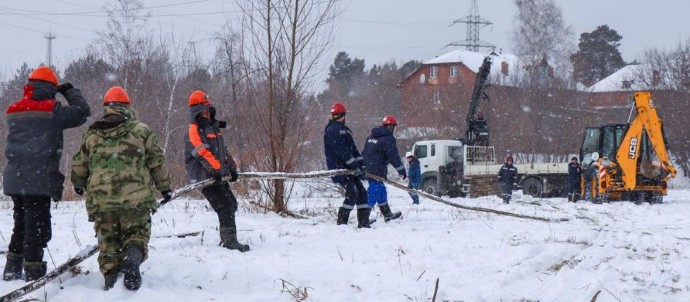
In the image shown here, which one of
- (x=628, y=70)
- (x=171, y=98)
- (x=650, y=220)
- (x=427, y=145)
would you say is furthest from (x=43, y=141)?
(x=628, y=70)

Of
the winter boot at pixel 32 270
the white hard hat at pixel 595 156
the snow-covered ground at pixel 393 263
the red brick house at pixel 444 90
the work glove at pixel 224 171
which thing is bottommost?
the snow-covered ground at pixel 393 263

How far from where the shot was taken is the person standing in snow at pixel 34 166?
5.38 meters

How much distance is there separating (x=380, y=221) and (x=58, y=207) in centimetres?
598

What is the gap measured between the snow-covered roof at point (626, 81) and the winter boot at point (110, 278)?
43653 mm

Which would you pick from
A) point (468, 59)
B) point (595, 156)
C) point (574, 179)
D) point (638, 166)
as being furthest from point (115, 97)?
point (468, 59)

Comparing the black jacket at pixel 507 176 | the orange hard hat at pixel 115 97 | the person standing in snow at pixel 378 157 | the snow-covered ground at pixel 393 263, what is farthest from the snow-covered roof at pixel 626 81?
the orange hard hat at pixel 115 97

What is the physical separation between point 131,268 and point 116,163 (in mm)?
821

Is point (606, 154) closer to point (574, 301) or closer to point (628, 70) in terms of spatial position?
point (574, 301)

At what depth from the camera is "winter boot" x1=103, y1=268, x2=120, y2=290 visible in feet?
17.2

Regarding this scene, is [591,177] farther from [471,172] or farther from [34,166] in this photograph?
[34,166]

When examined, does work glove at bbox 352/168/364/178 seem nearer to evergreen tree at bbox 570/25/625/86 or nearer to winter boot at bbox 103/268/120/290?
winter boot at bbox 103/268/120/290

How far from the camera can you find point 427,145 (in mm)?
25453

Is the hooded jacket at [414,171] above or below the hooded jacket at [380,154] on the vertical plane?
below

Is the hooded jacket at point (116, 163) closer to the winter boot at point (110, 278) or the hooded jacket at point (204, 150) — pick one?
the winter boot at point (110, 278)
